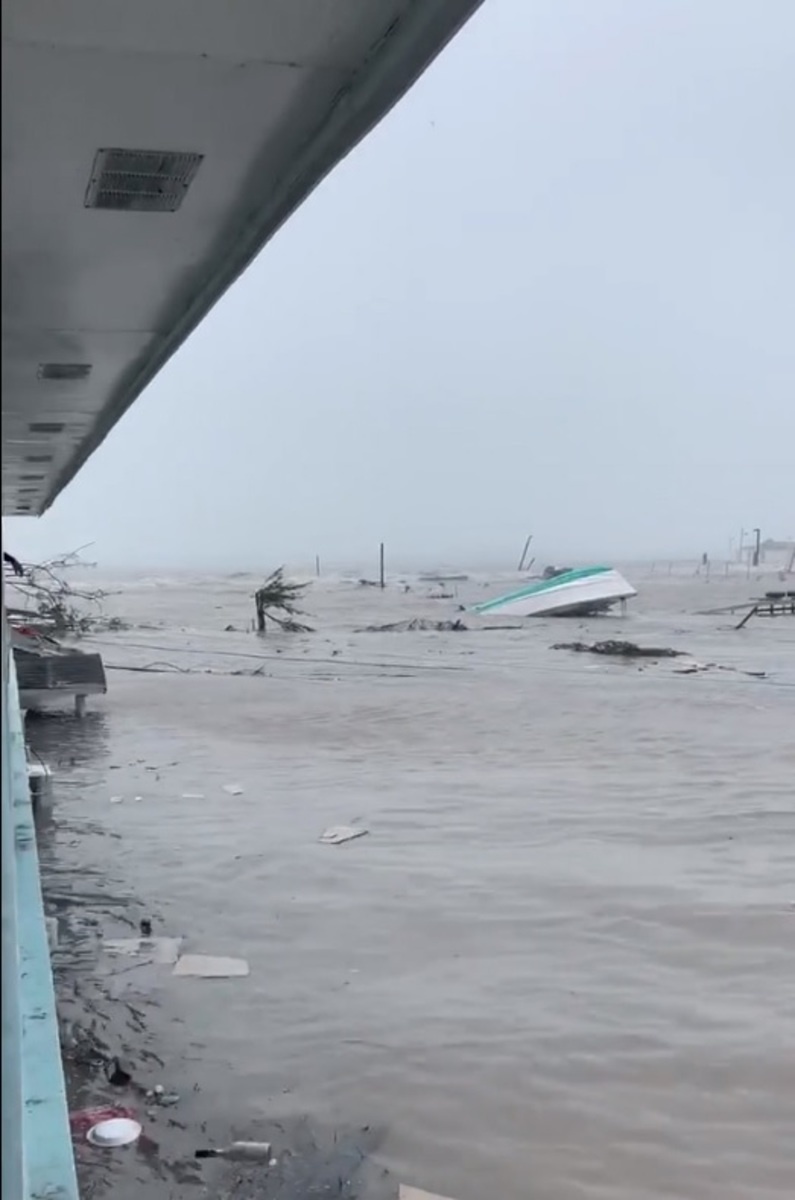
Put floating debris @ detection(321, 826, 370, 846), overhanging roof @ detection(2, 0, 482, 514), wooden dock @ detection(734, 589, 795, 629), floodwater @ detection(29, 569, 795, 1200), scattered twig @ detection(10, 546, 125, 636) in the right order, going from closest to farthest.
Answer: overhanging roof @ detection(2, 0, 482, 514), floodwater @ detection(29, 569, 795, 1200), floating debris @ detection(321, 826, 370, 846), scattered twig @ detection(10, 546, 125, 636), wooden dock @ detection(734, 589, 795, 629)

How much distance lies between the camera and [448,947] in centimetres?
595

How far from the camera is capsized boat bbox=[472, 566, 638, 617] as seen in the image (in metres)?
37.2

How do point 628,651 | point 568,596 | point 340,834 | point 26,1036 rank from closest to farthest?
point 26,1036, point 340,834, point 628,651, point 568,596

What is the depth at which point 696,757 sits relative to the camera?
11508 millimetres

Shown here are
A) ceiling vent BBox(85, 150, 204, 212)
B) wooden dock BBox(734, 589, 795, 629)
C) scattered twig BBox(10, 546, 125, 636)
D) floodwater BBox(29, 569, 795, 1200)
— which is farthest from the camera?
wooden dock BBox(734, 589, 795, 629)

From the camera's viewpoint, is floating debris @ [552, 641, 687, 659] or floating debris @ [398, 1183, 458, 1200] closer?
floating debris @ [398, 1183, 458, 1200]

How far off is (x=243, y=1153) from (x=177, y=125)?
3412 mm

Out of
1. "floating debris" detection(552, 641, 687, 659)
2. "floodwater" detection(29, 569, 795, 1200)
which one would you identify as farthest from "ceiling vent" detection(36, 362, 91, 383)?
"floating debris" detection(552, 641, 687, 659)

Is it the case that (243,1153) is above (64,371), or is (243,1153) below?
below

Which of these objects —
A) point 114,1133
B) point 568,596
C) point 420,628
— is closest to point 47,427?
point 114,1133

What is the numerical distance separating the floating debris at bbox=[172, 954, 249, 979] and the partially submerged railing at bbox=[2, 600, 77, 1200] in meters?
1.24

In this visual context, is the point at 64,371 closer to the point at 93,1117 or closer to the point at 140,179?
the point at 140,179

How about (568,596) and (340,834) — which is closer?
(340,834)

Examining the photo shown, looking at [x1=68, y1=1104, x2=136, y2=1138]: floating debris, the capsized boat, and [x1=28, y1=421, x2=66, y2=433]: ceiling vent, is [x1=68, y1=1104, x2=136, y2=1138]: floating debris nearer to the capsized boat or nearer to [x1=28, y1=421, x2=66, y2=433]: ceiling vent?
[x1=28, y1=421, x2=66, y2=433]: ceiling vent
